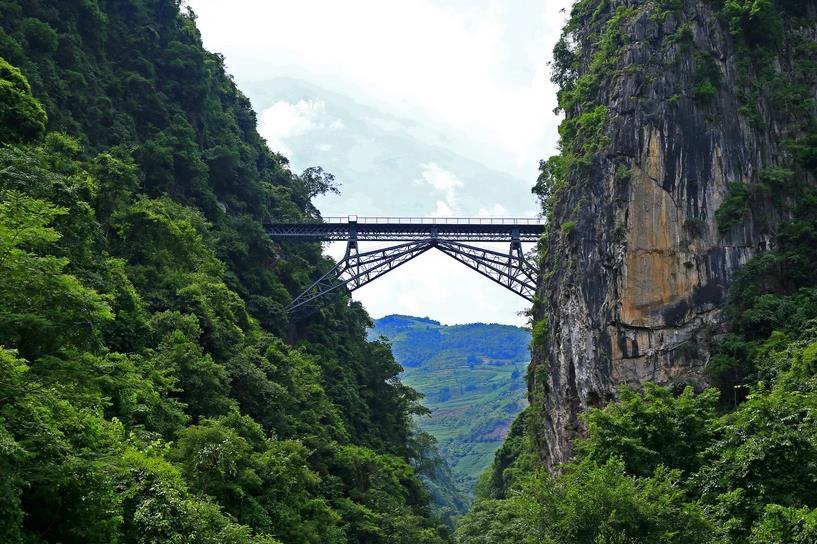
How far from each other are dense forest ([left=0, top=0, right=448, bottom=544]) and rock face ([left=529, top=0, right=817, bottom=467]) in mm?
9179

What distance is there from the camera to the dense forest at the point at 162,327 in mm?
10914

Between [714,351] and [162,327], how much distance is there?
18001 millimetres

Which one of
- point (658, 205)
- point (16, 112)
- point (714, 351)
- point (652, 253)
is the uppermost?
point (16, 112)

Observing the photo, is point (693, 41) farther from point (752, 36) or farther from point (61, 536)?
point (61, 536)

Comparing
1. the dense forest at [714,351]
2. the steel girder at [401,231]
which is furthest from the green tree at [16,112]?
the steel girder at [401,231]

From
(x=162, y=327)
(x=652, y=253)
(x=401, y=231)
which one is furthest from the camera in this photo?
(x=401, y=231)

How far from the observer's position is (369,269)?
39969 millimetres

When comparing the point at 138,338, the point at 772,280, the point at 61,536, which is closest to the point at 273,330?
the point at 138,338

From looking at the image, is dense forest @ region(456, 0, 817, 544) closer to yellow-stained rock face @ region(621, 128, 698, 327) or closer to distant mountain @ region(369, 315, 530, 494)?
yellow-stained rock face @ region(621, 128, 698, 327)

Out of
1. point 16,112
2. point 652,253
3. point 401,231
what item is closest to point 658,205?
point 652,253

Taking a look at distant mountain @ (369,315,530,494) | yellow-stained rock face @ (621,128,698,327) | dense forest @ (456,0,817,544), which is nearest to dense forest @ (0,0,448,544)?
dense forest @ (456,0,817,544)

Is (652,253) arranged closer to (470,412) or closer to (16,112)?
(16,112)

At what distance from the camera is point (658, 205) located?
3062 centimetres

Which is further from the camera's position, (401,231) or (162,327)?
(401,231)
